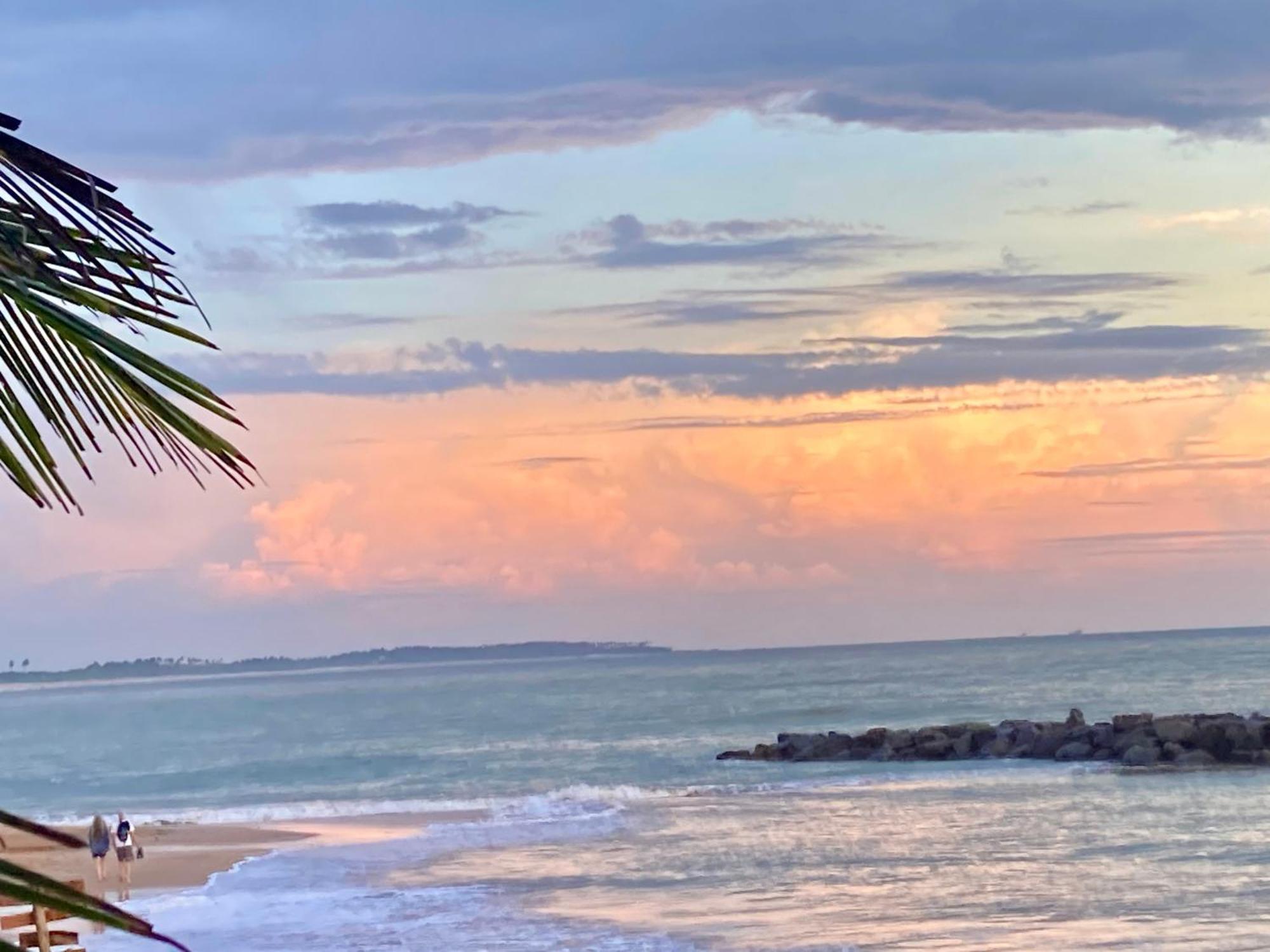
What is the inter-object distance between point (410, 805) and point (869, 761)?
11421mm

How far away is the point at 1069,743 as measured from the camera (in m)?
39.3

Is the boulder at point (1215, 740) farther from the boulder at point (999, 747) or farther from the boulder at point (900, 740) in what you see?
the boulder at point (900, 740)

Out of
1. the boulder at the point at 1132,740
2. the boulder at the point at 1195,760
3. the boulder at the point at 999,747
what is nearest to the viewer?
the boulder at the point at 1195,760

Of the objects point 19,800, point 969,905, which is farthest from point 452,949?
point 19,800

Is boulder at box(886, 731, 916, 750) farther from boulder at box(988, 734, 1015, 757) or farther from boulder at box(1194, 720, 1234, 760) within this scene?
boulder at box(1194, 720, 1234, 760)

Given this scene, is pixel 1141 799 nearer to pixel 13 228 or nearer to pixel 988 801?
pixel 988 801

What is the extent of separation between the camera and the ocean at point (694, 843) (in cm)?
1742

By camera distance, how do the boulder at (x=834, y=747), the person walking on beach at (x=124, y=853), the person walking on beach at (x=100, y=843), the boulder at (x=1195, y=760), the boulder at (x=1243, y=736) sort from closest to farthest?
the person walking on beach at (x=100, y=843) → the person walking on beach at (x=124, y=853) → the boulder at (x=1195, y=760) → the boulder at (x=1243, y=736) → the boulder at (x=834, y=747)

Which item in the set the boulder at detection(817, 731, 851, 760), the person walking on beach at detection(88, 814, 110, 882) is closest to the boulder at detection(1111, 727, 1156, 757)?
the boulder at detection(817, 731, 851, 760)

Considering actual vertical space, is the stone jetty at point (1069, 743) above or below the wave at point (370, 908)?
above

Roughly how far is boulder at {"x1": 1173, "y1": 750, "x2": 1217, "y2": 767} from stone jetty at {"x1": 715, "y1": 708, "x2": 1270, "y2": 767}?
0.01 meters

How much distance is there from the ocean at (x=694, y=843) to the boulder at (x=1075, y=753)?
4.07 ft

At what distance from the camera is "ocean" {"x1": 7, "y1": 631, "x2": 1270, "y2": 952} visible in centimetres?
1742

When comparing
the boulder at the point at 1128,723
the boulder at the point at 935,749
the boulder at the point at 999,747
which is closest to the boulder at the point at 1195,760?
the boulder at the point at 1128,723
